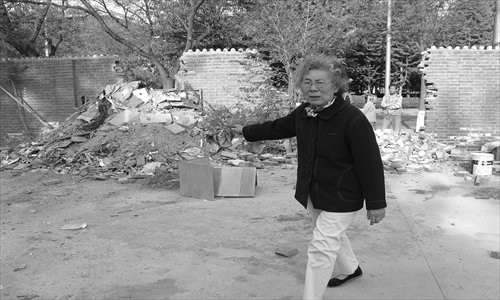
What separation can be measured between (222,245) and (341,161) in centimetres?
219

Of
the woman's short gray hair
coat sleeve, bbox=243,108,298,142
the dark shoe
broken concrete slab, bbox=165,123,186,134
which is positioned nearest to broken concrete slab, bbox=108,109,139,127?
broken concrete slab, bbox=165,123,186,134

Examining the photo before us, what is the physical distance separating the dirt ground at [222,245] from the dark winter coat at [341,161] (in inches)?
37.8

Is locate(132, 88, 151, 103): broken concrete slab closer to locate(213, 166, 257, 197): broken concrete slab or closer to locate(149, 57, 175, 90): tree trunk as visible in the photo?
locate(149, 57, 175, 90): tree trunk

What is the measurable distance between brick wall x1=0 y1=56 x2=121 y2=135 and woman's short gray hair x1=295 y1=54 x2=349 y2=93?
10766mm

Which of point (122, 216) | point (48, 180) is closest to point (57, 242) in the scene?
point (122, 216)

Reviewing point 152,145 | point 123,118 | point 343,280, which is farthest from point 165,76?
point 343,280

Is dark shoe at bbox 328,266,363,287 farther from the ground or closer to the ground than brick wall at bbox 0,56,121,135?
closer to the ground

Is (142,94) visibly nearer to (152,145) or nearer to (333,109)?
(152,145)

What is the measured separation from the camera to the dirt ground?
3.53 metres

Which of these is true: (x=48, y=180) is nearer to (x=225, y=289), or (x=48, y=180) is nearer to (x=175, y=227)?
(x=175, y=227)

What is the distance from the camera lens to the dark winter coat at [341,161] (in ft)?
8.87

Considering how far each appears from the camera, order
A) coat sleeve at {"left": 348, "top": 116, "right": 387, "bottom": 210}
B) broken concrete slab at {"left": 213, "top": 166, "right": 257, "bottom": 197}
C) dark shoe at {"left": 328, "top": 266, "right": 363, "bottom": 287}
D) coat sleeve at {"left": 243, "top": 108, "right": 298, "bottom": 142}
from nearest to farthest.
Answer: coat sleeve at {"left": 348, "top": 116, "right": 387, "bottom": 210}, coat sleeve at {"left": 243, "top": 108, "right": 298, "bottom": 142}, dark shoe at {"left": 328, "top": 266, "right": 363, "bottom": 287}, broken concrete slab at {"left": 213, "top": 166, "right": 257, "bottom": 197}

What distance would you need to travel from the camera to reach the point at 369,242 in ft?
15.0

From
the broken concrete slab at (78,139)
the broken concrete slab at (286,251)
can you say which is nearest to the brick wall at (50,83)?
the broken concrete slab at (78,139)
